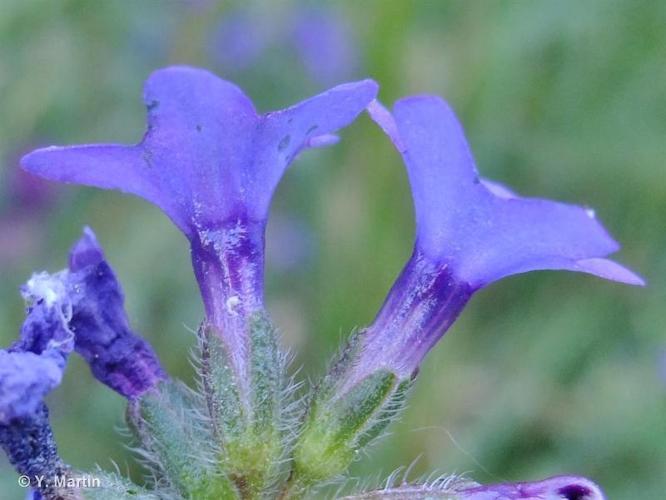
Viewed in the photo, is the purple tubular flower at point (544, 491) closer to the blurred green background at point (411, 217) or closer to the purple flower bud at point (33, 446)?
the purple flower bud at point (33, 446)

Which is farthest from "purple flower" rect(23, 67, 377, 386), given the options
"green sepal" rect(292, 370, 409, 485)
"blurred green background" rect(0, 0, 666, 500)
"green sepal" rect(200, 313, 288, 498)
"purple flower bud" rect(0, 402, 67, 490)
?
"blurred green background" rect(0, 0, 666, 500)

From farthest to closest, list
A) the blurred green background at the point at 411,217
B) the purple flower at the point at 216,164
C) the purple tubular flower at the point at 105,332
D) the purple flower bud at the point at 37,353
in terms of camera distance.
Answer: the blurred green background at the point at 411,217, the purple tubular flower at the point at 105,332, the purple flower at the point at 216,164, the purple flower bud at the point at 37,353

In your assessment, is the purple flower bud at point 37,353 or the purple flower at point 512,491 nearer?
the purple flower bud at point 37,353

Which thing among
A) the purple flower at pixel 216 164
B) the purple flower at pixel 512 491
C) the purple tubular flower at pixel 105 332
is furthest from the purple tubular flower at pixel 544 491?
the purple tubular flower at pixel 105 332

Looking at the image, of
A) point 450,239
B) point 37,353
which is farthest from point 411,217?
point 37,353

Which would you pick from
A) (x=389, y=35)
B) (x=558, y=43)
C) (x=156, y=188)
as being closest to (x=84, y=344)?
(x=156, y=188)

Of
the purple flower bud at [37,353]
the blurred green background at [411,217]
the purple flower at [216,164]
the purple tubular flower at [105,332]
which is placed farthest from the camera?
the blurred green background at [411,217]

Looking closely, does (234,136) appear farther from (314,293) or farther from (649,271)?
(649,271)

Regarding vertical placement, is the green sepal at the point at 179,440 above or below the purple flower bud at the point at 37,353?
below
